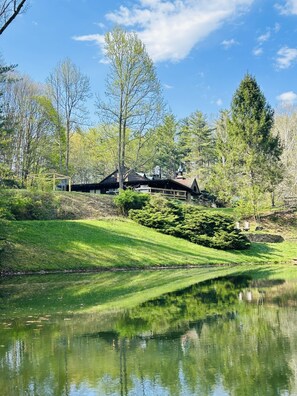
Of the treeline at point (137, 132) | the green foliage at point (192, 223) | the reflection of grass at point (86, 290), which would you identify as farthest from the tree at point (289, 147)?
the reflection of grass at point (86, 290)

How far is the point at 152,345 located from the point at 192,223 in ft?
90.3

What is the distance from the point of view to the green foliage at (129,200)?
39.1 m

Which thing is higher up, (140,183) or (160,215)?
(140,183)

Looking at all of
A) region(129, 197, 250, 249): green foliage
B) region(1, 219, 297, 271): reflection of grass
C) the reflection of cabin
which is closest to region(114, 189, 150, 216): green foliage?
region(129, 197, 250, 249): green foliage

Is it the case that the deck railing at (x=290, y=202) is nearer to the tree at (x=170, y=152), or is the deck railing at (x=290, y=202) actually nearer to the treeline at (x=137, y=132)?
the treeline at (x=137, y=132)

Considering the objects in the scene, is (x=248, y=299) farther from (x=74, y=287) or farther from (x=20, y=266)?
(x=20, y=266)

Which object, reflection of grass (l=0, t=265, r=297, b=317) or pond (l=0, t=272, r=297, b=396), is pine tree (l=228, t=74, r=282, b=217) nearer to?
reflection of grass (l=0, t=265, r=297, b=317)


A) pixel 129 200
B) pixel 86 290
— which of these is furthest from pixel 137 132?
pixel 86 290

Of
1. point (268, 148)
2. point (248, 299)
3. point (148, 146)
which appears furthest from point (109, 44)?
point (248, 299)

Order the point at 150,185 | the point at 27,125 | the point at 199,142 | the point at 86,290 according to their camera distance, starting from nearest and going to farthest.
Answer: the point at 86,290 → the point at 27,125 → the point at 150,185 → the point at 199,142

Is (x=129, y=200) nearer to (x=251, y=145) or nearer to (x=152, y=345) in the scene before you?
(x=251, y=145)

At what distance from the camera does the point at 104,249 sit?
2739cm

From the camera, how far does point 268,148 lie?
4603 centimetres

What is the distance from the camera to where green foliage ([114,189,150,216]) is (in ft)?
128
